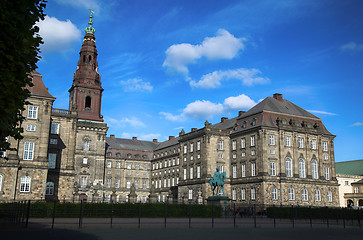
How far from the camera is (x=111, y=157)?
8988 centimetres

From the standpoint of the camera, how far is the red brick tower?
7450 cm

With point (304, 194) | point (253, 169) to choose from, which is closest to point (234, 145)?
point (253, 169)

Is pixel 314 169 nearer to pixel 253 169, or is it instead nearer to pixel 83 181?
pixel 253 169

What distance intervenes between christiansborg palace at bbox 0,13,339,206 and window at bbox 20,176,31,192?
0.39 feet

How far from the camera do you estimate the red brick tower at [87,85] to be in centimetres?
7450

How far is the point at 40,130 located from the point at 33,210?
77.5 feet

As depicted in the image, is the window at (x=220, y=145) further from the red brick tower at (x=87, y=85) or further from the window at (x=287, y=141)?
the red brick tower at (x=87, y=85)

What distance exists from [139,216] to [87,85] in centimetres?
5744

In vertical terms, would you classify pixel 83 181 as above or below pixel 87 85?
below

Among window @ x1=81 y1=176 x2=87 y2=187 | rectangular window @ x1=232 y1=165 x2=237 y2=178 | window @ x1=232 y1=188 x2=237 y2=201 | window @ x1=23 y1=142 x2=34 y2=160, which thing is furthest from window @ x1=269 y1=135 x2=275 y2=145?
window @ x1=81 y1=176 x2=87 y2=187

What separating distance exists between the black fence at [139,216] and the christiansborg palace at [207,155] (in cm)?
1254

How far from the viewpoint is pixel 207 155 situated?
61812 millimetres

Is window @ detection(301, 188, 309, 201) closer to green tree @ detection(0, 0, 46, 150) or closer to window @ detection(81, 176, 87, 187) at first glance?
window @ detection(81, 176, 87, 187)

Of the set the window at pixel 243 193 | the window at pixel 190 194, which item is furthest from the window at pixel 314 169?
the window at pixel 190 194
